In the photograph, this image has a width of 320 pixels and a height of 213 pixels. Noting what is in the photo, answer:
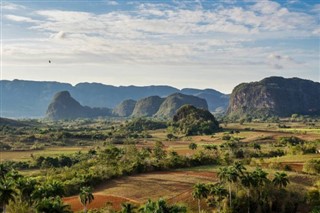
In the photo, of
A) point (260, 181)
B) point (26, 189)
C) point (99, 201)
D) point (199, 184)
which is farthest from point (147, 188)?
point (26, 189)

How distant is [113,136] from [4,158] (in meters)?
66.3

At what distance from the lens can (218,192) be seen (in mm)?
60938

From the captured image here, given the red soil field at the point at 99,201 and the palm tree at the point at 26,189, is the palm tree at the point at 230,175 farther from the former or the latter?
the palm tree at the point at 26,189

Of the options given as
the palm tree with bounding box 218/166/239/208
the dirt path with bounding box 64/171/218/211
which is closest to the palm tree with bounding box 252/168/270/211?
the palm tree with bounding box 218/166/239/208

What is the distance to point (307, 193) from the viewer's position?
67375 millimetres

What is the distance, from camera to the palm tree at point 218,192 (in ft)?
200

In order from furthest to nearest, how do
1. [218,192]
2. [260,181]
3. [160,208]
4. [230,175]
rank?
[260,181] < [230,175] < [218,192] < [160,208]

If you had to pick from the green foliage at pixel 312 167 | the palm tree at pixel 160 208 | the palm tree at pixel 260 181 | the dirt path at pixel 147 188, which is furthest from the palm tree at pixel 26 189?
the green foliage at pixel 312 167

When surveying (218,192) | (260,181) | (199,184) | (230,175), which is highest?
(230,175)

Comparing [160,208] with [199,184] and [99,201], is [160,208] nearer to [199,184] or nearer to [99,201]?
[199,184]

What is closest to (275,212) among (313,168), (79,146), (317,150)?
(313,168)

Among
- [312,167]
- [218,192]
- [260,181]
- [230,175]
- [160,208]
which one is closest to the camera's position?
[160,208]

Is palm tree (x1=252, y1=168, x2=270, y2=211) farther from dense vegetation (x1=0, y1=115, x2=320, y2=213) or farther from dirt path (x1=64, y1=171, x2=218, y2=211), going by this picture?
dirt path (x1=64, y1=171, x2=218, y2=211)

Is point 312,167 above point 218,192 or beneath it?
above
